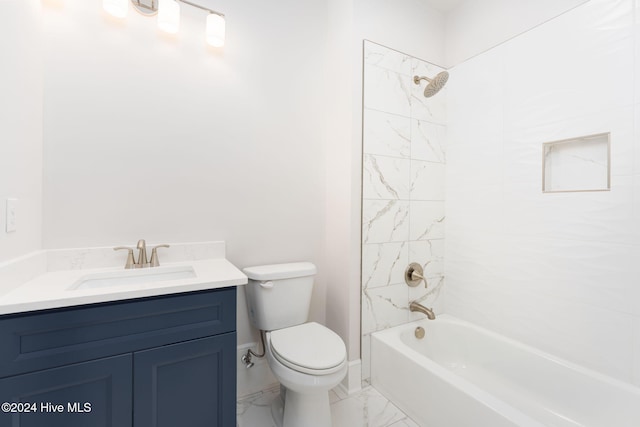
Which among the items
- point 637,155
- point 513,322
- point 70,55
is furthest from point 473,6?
point 70,55

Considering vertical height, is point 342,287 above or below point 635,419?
above

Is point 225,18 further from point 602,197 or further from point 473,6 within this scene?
point 602,197

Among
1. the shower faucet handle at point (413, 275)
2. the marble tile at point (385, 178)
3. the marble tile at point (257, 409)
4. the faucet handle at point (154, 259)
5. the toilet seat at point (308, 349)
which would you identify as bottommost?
the marble tile at point (257, 409)

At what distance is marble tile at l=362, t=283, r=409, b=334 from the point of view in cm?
183

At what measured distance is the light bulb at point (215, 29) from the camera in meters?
1.52

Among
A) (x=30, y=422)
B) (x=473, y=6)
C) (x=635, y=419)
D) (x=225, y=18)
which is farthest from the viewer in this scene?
(x=473, y=6)

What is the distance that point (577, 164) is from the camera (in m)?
1.50

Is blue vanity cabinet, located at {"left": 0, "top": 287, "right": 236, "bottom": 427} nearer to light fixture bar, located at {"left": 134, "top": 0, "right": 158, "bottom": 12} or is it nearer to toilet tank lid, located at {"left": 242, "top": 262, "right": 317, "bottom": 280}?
toilet tank lid, located at {"left": 242, "top": 262, "right": 317, "bottom": 280}

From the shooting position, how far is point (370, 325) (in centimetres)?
Result: 184

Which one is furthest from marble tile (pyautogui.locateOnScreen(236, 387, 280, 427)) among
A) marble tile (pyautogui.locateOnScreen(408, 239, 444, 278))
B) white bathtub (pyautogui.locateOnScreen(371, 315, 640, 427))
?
marble tile (pyautogui.locateOnScreen(408, 239, 444, 278))

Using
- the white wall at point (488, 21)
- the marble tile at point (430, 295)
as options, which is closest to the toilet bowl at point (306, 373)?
the marble tile at point (430, 295)

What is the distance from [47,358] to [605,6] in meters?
2.71

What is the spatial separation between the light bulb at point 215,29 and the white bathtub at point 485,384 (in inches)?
78.6

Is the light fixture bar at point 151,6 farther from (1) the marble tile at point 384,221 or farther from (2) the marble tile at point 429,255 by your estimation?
(2) the marble tile at point 429,255
